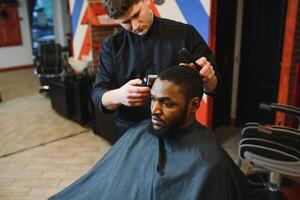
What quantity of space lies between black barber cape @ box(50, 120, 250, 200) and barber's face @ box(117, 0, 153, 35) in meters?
0.34

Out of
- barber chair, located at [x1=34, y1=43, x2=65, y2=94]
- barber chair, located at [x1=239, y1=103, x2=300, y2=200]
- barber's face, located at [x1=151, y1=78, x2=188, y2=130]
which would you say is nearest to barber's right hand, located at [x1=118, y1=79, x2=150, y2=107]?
barber's face, located at [x1=151, y1=78, x2=188, y2=130]

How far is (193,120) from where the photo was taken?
1109 millimetres

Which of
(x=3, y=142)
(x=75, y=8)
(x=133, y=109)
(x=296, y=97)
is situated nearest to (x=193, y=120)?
(x=133, y=109)

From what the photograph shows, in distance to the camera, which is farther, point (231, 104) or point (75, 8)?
point (75, 8)

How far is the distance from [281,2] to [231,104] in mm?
1031

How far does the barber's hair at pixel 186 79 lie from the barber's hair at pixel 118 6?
246mm

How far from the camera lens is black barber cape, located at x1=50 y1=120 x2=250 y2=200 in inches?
39.5

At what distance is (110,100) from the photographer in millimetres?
1111

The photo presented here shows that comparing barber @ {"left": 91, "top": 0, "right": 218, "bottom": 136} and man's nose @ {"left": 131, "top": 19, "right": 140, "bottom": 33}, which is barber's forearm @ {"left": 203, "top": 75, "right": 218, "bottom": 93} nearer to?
barber @ {"left": 91, "top": 0, "right": 218, "bottom": 136}

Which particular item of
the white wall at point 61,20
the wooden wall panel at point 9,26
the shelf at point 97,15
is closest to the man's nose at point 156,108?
the shelf at point 97,15

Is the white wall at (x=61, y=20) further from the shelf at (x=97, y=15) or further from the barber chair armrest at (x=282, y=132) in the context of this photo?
the barber chair armrest at (x=282, y=132)

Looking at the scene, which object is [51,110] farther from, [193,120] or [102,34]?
[193,120]

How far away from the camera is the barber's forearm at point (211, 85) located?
1065 mm

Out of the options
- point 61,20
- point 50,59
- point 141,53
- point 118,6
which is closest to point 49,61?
point 50,59
